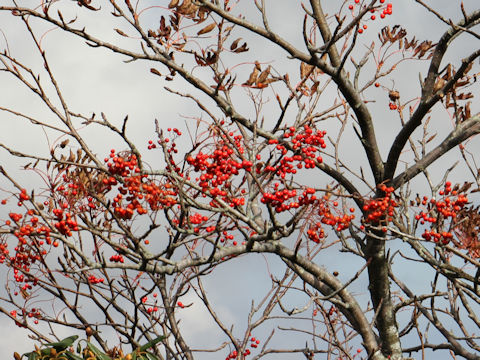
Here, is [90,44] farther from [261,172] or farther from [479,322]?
[479,322]

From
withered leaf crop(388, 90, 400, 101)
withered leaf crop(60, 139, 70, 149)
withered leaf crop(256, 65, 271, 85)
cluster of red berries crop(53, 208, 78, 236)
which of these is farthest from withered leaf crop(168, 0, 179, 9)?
withered leaf crop(388, 90, 400, 101)

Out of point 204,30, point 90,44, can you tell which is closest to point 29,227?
point 90,44

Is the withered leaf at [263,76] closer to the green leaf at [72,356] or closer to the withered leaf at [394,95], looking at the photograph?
the withered leaf at [394,95]

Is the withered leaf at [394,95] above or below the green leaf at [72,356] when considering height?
above

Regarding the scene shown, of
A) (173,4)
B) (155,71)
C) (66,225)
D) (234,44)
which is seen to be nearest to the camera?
(66,225)

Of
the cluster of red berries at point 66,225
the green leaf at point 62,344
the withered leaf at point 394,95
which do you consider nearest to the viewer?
the cluster of red berries at point 66,225

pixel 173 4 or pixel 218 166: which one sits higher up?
pixel 173 4

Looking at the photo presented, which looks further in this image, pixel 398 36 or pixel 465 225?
pixel 398 36

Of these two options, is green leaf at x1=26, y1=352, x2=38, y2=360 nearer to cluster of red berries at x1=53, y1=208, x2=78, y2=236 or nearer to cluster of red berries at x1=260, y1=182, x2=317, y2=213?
cluster of red berries at x1=53, y1=208, x2=78, y2=236

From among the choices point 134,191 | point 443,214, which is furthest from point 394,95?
point 134,191

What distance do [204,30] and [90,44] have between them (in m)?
1.13

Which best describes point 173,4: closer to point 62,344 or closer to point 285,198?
point 285,198

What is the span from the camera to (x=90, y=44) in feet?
19.2

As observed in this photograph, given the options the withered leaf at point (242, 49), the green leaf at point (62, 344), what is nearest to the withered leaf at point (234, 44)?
the withered leaf at point (242, 49)
